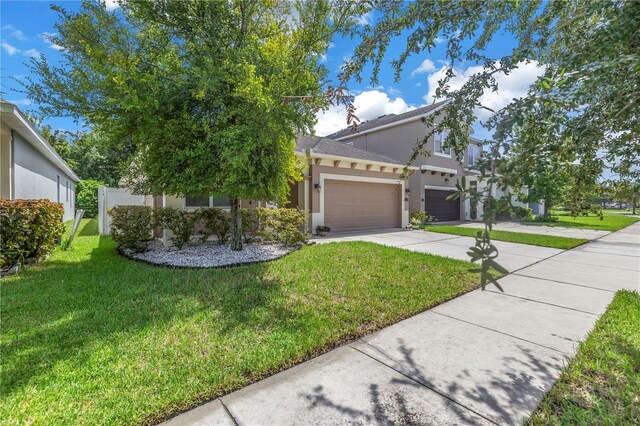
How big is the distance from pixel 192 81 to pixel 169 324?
14.5 ft

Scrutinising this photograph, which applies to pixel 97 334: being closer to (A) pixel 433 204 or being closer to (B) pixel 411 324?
(B) pixel 411 324

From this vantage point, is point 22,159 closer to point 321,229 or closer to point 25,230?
point 25,230

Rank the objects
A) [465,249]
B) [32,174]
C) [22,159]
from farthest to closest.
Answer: [32,174] → [22,159] → [465,249]

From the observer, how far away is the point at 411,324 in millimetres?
3656

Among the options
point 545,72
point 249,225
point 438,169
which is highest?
point 438,169

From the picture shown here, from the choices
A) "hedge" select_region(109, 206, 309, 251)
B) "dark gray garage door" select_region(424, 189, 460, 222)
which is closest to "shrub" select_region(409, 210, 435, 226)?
"dark gray garage door" select_region(424, 189, 460, 222)

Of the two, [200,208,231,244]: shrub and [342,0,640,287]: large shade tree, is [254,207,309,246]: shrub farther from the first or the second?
[342,0,640,287]: large shade tree

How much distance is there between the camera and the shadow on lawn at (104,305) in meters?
2.86

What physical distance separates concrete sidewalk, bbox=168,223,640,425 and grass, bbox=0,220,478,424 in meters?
0.24

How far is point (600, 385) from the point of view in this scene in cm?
250

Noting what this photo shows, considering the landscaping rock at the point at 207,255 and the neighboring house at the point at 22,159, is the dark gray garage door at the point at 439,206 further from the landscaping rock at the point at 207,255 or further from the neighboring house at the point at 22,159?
the neighboring house at the point at 22,159

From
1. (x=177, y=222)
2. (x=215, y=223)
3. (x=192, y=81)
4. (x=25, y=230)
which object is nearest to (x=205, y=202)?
(x=215, y=223)

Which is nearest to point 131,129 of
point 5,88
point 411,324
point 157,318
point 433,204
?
point 5,88

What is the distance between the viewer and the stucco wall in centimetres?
834
